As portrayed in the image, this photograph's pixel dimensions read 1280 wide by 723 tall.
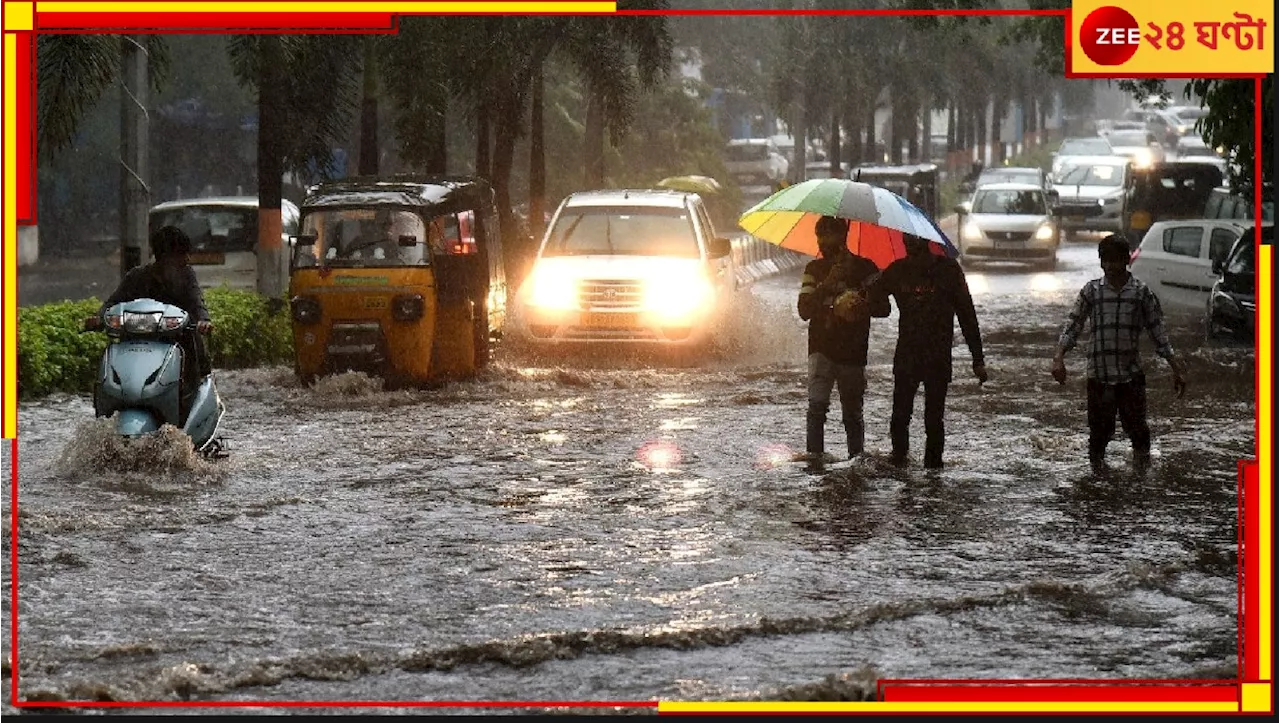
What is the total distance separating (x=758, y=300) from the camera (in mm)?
25969

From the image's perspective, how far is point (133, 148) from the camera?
20.7m

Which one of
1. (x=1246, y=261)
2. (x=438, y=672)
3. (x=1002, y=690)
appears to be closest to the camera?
(x=1002, y=690)

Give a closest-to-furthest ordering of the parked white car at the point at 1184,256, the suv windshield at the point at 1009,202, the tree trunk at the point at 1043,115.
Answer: the parked white car at the point at 1184,256 → the suv windshield at the point at 1009,202 → the tree trunk at the point at 1043,115

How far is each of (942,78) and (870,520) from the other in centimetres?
5418

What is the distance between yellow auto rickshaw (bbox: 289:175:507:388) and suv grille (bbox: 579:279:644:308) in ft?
4.99

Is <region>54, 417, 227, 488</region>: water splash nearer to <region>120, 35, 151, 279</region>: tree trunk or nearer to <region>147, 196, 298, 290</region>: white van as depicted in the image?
<region>120, 35, 151, 279</region>: tree trunk

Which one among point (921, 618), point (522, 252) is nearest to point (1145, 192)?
point (522, 252)

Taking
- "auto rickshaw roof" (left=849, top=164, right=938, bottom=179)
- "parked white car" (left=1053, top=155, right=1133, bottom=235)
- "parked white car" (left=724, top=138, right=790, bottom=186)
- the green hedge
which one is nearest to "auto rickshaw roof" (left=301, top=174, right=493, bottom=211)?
the green hedge

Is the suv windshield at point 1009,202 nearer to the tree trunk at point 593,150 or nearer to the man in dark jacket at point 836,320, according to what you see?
the tree trunk at point 593,150

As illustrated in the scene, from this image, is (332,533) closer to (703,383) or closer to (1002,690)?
(1002,690)

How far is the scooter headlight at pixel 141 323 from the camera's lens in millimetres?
13219

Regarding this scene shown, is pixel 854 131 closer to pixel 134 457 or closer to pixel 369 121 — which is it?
pixel 369 121

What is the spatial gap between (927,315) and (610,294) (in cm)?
833

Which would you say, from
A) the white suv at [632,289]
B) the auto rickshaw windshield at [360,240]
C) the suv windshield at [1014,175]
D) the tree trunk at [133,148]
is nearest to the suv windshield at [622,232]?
the white suv at [632,289]
